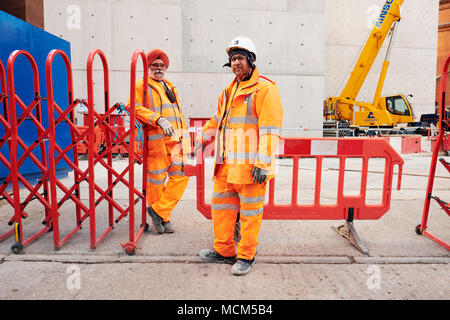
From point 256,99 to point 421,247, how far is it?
247 centimetres

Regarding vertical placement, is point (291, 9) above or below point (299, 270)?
above

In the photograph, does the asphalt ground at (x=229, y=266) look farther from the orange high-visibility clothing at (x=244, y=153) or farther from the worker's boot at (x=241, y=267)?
the orange high-visibility clothing at (x=244, y=153)

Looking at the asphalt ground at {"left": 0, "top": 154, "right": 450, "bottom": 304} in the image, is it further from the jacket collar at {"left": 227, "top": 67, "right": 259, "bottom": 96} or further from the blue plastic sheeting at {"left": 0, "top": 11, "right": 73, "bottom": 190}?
the blue plastic sheeting at {"left": 0, "top": 11, "right": 73, "bottom": 190}

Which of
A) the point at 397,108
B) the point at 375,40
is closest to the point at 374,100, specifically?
the point at 397,108

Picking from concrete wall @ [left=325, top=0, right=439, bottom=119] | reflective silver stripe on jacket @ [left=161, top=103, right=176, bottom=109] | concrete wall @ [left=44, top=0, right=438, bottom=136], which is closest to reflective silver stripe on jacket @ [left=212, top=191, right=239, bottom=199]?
reflective silver stripe on jacket @ [left=161, top=103, right=176, bottom=109]

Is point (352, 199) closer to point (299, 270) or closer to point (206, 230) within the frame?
point (299, 270)

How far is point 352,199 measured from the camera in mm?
3352

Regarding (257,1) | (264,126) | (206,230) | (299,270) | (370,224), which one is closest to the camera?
(264,126)

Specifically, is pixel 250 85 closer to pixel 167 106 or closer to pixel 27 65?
pixel 167 106

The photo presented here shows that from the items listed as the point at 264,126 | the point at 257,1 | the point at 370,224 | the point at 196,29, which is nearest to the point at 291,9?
the point at 257,1

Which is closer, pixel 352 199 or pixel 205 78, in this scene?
pixel 352 199

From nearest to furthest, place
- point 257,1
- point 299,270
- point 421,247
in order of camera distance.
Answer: point 299,270 < point 421,247 < point 257,1

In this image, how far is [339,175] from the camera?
3.32m

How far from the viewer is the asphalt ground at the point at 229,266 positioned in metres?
2.35
